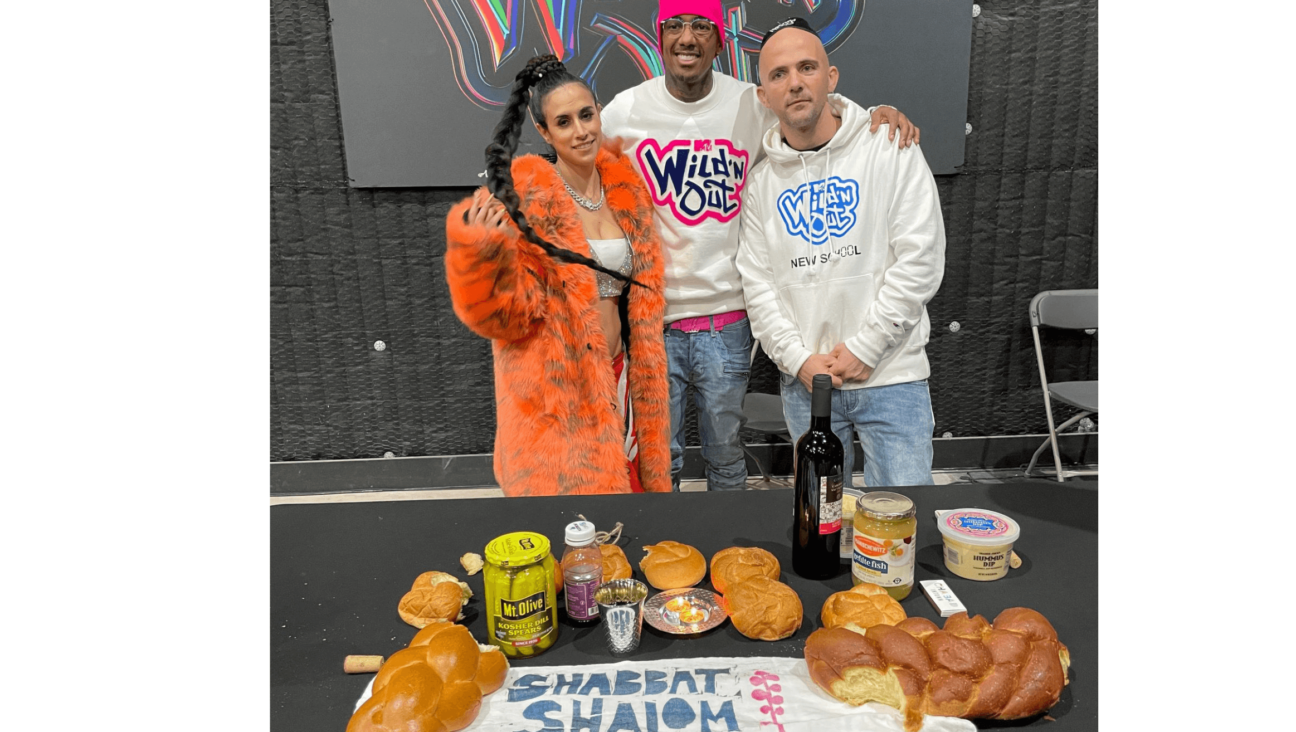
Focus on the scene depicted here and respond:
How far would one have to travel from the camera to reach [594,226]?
2.11 m

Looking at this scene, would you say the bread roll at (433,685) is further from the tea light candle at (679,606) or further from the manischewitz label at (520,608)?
the tea light candle at (679,606)

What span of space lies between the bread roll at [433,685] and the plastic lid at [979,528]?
784mm

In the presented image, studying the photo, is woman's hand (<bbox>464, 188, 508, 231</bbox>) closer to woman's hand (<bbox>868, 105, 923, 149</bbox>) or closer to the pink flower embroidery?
woman's hand (<bbox>868, 105, 923, 149</bbox>)

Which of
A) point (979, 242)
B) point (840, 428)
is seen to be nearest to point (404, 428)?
point (840, 428)

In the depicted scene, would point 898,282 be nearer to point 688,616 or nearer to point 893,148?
point 893,148

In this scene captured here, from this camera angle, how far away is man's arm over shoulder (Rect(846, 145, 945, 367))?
2074 mm

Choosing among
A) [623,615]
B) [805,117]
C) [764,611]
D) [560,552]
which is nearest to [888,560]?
[764,611]

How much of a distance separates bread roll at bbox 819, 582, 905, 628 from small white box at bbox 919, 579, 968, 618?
7 cm

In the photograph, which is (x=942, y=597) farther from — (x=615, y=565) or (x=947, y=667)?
(x=615, y=565)

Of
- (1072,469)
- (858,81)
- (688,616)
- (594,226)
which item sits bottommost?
(1072,469)

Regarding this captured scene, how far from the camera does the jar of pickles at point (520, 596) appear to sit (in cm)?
102

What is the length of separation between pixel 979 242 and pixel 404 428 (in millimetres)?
2812

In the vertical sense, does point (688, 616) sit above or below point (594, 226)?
below

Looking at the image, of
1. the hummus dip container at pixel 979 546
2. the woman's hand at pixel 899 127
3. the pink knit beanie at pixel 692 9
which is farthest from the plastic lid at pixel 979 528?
the pink knit beanie at pixel 692 9
